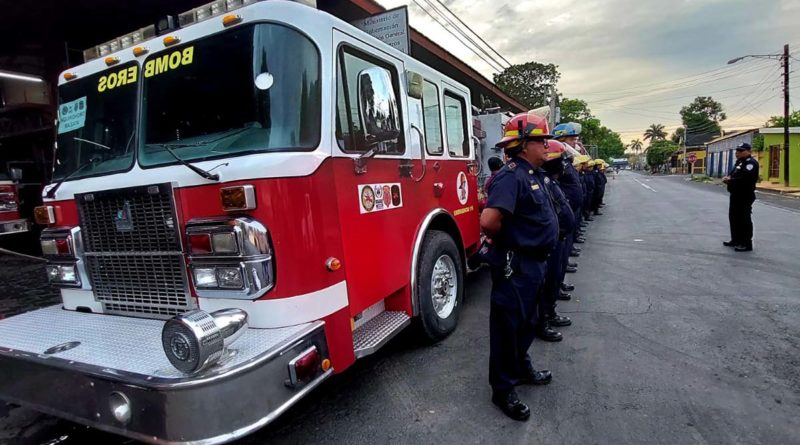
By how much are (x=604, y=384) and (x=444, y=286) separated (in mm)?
1534

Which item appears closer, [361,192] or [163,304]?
[163,304]

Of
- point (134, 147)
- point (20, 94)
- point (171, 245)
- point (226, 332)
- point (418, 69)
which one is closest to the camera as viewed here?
point (226, 332)

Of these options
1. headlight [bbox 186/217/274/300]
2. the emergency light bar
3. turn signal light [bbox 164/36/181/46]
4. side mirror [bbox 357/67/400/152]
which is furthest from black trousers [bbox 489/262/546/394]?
turn signal light [bbox 164/36/181/46]

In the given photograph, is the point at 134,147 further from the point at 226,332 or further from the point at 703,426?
the point at 703,426

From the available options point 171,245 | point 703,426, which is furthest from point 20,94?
point 703,426

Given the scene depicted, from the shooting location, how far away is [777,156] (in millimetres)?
29750

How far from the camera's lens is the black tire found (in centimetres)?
369

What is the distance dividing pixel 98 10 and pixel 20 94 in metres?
4.67

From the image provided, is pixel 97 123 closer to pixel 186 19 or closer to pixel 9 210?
pixel 186 19

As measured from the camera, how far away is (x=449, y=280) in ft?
14.0

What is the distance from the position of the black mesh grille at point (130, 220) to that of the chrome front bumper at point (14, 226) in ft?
26.3


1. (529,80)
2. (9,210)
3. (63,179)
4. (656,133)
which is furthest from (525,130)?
(656,133)

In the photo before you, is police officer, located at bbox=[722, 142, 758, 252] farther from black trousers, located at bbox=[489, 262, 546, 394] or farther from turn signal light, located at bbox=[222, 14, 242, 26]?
turn signal light, located at bbox=[222, 14, 242, 26]

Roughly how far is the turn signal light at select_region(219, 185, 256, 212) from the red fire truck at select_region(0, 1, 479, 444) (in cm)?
1
